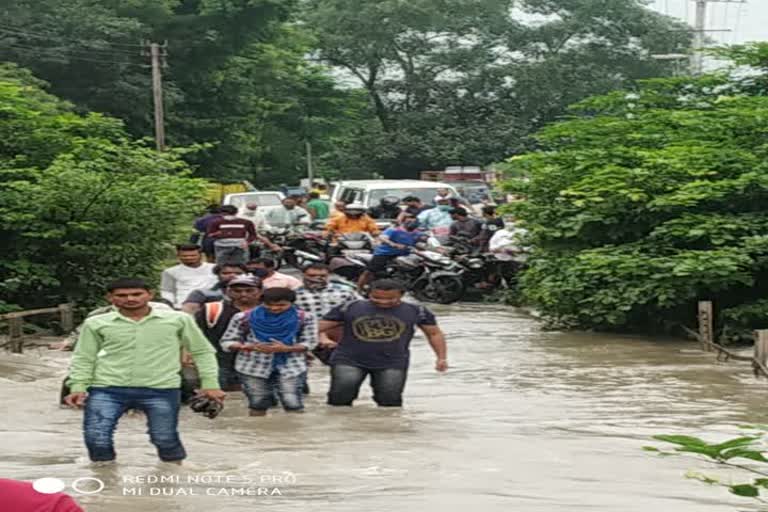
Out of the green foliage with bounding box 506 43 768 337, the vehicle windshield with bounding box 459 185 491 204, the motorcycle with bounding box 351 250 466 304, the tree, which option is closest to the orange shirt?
the motorcycle with bounding box 351 250 466 304

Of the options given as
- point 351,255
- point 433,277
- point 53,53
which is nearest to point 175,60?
point 53,53

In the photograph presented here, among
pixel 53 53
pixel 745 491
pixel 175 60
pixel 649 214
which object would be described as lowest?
pixel 745 491

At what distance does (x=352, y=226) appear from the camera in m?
24.7

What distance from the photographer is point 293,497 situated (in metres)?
8.99

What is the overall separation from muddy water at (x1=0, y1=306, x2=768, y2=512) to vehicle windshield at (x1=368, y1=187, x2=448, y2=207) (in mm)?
12368

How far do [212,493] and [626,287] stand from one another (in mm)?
10770

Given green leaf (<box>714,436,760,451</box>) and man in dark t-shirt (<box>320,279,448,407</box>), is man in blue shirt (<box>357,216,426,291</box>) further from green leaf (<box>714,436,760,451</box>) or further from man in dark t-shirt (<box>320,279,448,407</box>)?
green leaf (<box>714,436,760,451</box>)

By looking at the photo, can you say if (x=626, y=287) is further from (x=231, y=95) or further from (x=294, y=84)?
(x=294, y=84)

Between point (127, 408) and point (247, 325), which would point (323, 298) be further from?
point (127, 408)

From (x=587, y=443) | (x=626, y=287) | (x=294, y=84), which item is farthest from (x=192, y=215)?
(x=294, y=84)

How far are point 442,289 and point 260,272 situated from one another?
380 inches

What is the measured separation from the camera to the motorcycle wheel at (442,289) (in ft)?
77.9

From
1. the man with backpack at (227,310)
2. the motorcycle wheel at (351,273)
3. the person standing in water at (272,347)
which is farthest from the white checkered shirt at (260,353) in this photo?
the motorcycle wheel at (351,273)

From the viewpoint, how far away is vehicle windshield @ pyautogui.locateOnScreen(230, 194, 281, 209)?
119 ft
